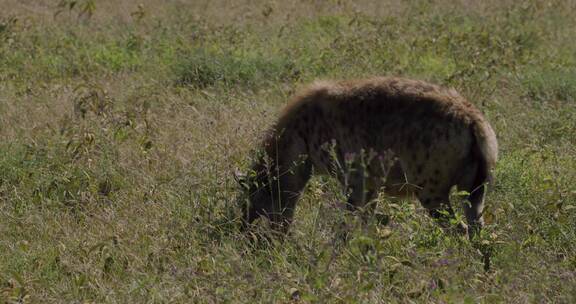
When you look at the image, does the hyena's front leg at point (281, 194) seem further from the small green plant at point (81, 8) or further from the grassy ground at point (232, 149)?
the small green plant at point (81, 8)

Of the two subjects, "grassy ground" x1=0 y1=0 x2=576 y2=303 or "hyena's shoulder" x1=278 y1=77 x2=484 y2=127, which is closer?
"grassy ground" x1=0 y1=0 x2=576 y2=303

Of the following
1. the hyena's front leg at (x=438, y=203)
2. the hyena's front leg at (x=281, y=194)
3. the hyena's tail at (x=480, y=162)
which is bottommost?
the hyena's front leg at (x=281, y=194)

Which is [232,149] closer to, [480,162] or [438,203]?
[438,203]

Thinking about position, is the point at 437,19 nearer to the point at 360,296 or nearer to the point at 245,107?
the point at 245,107

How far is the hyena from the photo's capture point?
5203 mm

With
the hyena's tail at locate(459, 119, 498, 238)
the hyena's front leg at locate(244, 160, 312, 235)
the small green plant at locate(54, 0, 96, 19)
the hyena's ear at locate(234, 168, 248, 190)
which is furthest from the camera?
the small green plant at locate(54, 0, 96, 19)

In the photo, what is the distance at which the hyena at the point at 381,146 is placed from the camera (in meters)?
5.20

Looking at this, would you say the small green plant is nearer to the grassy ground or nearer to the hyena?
the grassy ground

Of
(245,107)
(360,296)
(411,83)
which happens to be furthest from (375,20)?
(360,296)

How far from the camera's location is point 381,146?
18.3 ft

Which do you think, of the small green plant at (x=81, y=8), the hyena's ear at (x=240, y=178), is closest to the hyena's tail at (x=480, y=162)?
the hyena's ear at (x=240, y=178)

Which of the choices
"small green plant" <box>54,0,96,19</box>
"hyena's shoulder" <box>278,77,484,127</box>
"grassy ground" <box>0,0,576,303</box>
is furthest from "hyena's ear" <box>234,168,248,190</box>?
"small green plant" <box>54,0,96,19</box>

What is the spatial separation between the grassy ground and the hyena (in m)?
0.16

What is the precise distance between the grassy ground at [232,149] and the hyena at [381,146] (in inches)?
6.4
